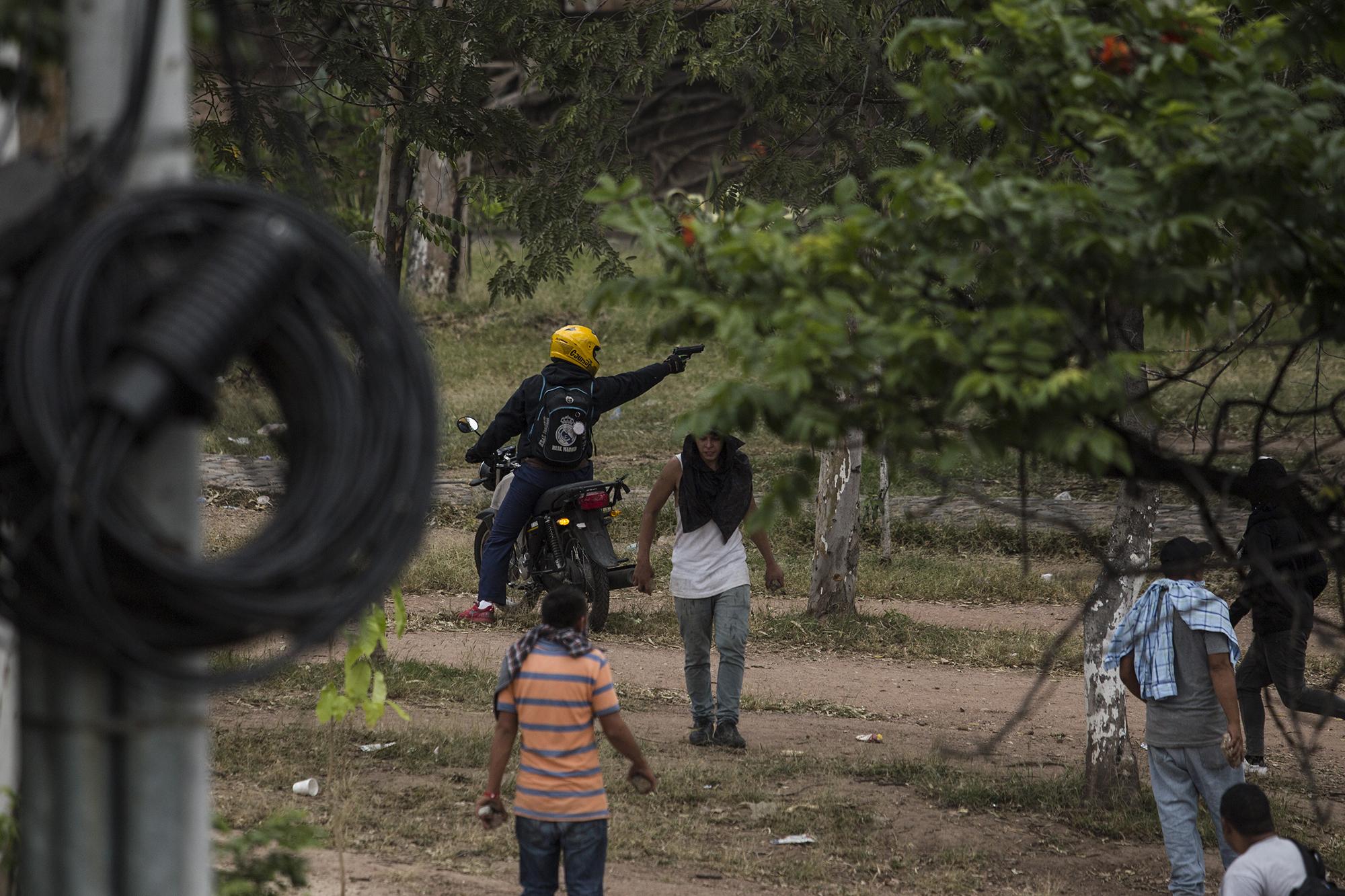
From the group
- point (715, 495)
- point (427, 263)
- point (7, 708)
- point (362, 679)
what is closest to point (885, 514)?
point (715, 495)

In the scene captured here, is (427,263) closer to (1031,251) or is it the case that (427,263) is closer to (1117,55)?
(1117,55)

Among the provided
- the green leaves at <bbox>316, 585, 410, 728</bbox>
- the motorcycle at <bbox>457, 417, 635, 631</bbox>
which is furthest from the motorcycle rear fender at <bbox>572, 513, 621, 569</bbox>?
the green leaves at <bbox>316, 585, 410, 728</bbox>

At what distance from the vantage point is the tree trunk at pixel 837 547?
10648mm

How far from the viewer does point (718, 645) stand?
300 inches

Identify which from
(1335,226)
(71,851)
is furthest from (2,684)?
(1335,226)

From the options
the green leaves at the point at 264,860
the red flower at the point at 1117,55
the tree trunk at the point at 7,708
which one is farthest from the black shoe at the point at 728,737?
the red flower at the point at 1117,55

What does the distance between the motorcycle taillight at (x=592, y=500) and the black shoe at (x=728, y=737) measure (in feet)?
7.38

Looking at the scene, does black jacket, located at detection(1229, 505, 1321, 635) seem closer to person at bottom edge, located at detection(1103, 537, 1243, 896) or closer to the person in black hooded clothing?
the person in black hooded clothing

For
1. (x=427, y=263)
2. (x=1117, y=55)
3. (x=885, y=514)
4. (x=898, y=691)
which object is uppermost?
(x=427, y=263)

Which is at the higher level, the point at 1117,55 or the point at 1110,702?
the point at 1117,55

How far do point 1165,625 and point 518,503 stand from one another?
467 centimetres

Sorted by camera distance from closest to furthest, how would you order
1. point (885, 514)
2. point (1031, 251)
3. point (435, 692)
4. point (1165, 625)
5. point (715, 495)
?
1. point (1031, 251)
2. point (1165, 625)
3. point (715, 495)
4. point (435, 692)
5. point (885, 514)

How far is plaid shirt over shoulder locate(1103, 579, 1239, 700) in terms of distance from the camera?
5.97m

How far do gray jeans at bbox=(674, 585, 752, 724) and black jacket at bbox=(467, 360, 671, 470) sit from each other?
169 centimetres
